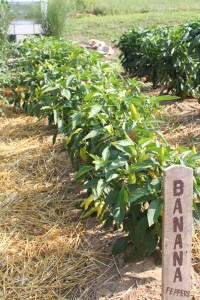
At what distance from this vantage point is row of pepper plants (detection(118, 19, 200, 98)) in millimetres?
4763

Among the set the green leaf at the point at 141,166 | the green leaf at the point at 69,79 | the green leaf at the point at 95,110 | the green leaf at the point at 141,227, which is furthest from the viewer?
the green leaf at the point at 69,79

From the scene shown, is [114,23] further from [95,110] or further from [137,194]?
[137,194]

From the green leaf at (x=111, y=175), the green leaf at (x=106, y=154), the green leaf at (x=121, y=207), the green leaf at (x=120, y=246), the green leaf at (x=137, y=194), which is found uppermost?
the green leaf at (x=106, y=154)

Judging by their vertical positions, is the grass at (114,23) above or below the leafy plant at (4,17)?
below

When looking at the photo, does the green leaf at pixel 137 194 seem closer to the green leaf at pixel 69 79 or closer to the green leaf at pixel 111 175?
the green leaf at pixel 111 175

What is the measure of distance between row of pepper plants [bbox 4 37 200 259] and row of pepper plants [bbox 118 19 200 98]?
1.39 m

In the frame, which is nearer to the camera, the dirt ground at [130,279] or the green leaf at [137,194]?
the green leaf at [137,194]

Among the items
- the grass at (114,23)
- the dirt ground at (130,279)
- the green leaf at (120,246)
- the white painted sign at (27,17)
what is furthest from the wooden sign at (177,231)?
the grass at (114,23)

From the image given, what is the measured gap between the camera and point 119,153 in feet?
7.64

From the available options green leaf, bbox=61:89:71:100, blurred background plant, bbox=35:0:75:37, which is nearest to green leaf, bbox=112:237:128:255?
green leaf, bbox=61:89:71:100

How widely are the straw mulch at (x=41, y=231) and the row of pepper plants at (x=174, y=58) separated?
1802mm

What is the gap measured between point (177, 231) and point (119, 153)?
0.77 meters

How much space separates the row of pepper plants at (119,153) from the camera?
2100 millimetres

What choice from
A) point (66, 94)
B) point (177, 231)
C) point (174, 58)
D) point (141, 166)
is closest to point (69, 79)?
point (66, 94)
